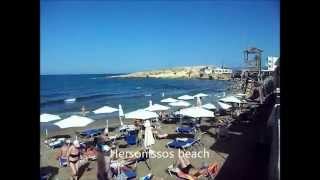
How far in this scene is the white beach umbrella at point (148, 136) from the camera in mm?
4613

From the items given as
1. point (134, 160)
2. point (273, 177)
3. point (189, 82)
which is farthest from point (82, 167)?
point (273, 177)

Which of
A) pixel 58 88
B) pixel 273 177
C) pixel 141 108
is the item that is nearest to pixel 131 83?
pixel 141 108

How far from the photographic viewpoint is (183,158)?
4523 millimetres

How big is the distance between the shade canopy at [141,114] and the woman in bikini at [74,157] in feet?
1.42

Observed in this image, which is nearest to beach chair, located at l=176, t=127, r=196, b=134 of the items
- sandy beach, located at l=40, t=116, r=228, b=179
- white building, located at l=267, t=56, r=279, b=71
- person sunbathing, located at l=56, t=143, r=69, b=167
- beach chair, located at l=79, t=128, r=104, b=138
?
sandy beach, located at l=40, t=116, r=228, b=179

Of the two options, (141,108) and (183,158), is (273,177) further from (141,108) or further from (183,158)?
(141,108)

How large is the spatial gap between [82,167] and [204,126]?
95 centimetres

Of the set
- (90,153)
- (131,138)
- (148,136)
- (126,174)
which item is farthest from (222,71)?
(90,153)

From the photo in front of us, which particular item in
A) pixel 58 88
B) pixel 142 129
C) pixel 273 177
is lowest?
pixel 273 177

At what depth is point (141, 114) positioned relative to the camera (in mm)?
4645

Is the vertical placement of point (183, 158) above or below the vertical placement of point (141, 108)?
below

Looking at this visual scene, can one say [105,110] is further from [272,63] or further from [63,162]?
[272,63]

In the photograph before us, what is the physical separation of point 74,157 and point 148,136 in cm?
57

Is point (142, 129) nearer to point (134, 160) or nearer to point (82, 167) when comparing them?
point (134, 160)
